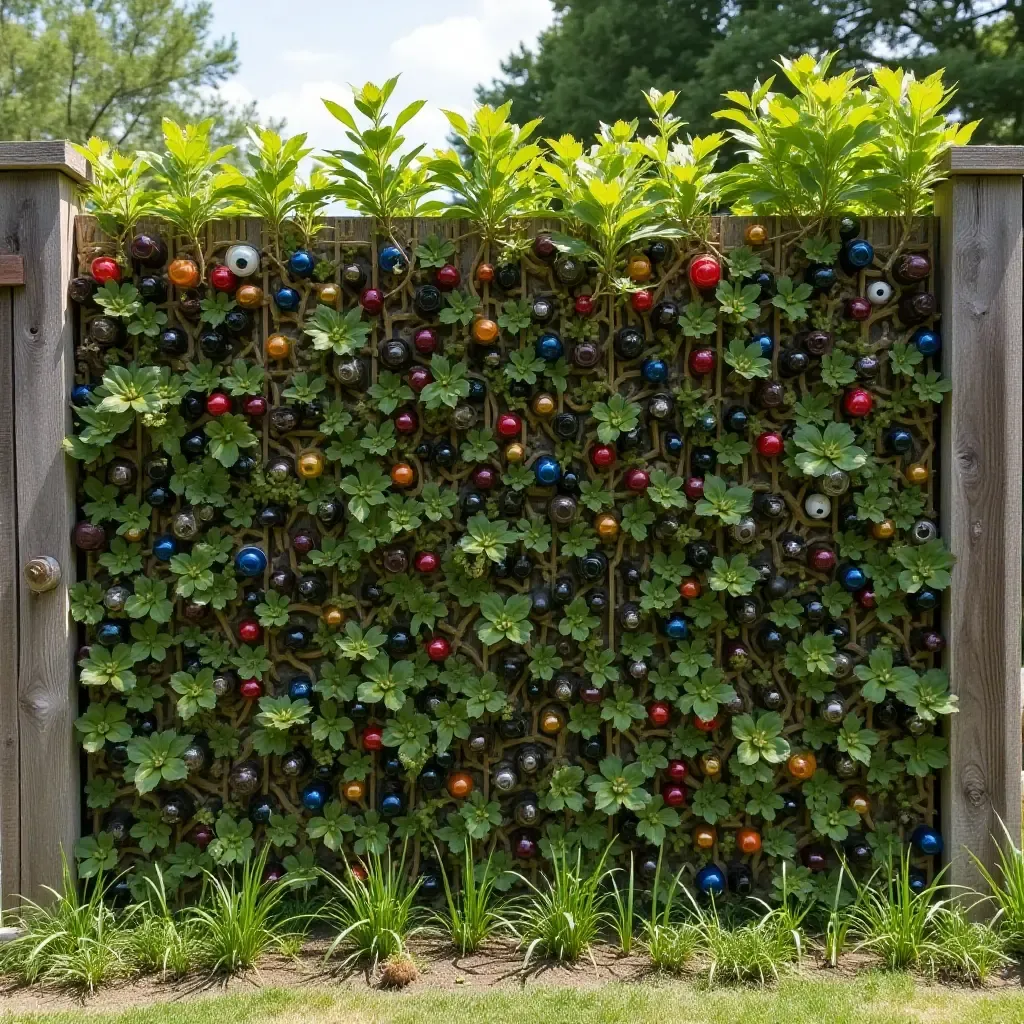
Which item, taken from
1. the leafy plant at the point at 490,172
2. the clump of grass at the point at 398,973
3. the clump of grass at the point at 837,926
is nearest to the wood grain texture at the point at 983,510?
the clump of grass at the point at 837,926

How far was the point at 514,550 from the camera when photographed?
280 cm

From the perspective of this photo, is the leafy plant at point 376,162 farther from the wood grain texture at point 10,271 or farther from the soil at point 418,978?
the soil at point 418,978

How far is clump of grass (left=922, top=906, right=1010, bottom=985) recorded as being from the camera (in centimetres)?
252

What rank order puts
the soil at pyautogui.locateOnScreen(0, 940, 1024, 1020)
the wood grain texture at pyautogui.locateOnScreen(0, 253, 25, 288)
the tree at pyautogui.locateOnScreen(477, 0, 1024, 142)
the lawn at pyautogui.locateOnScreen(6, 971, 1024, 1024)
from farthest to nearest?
the tree at pyautogui.locateOnScreen(477, 0, 1024, 142) → the wood grain texture at pyautogui.locateOnScreen(0, 253, 25, 288) → the soil at pyautogui.locateOnScreen(0, 940, 1024, 1020) → the lawn at pyautogui.locateOnScreen(6, 971, 1024, 1024)

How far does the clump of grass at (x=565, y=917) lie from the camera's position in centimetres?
259

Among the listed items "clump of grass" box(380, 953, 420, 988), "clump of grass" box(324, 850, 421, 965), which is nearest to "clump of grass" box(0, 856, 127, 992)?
"clump of grass" box(324, 850, 421, 965)

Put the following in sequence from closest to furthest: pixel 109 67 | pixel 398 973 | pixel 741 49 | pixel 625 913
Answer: pixel 398 973 < pixel 625 913 < pixel 741 49 < pixel 109 67

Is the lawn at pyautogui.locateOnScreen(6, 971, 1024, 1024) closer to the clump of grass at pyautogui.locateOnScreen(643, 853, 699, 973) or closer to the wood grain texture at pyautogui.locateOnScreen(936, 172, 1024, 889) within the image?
the clump of grass at pyautogui.locateOnScreen(643, 853, 699, 973)

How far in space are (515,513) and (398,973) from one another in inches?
52.0

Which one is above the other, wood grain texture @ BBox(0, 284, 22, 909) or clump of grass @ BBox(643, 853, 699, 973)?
wood grain texture @ BBox(0, 284, 22, 909)

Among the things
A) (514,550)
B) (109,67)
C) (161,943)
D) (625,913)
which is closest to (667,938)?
(625,913)

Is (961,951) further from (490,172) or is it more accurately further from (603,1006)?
(490,172)

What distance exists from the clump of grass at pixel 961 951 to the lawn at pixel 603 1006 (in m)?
0.06

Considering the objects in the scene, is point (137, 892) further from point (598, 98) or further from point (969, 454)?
point (598, 98)
